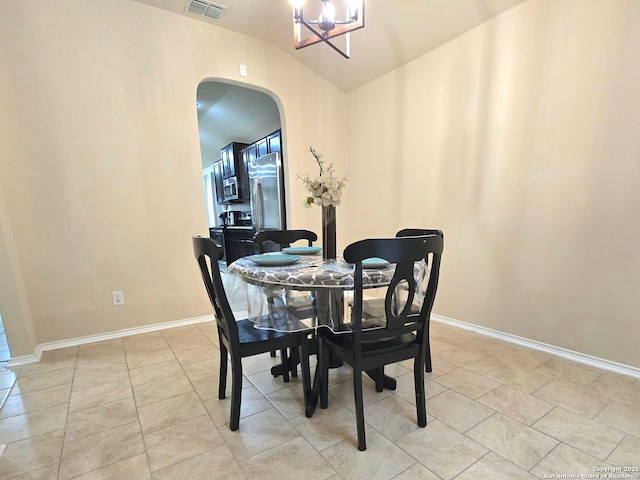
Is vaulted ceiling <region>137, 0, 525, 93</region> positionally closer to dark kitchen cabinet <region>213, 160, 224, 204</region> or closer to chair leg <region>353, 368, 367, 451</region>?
chair leg <region>353, 368, 367, 451</region>

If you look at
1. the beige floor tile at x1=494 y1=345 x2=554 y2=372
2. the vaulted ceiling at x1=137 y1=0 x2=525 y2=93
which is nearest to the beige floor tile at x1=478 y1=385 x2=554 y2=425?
the beige floor tile at x1=494 y1=345 x2=554 y2=372

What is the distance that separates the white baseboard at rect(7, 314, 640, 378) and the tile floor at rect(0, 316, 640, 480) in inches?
2.5

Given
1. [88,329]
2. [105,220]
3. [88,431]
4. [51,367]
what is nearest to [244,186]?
[105,220]

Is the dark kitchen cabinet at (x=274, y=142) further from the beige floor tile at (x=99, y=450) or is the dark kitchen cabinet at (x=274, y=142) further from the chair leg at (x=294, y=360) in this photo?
the beige floor tile at (x=99, y=450)

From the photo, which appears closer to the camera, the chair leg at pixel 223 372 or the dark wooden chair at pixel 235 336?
the dark wooden chair at pixel 235 336

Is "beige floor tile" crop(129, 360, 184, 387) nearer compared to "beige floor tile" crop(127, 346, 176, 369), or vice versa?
"beige floor tile" crop(129, 360, 184, 387)

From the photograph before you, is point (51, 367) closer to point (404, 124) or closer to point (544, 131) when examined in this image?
point (404, 124)

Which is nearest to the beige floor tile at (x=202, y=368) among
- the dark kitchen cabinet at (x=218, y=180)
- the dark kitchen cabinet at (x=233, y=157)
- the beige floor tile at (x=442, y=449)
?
the beige floor tile at (x=442, y=449)

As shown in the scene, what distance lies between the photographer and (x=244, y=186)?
536 centimetres

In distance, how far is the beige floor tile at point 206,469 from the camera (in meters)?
1.21

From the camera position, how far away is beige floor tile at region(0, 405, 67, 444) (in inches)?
57.6

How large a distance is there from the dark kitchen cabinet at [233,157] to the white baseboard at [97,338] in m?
3.17

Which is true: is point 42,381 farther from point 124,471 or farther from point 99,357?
Result: point 124,471

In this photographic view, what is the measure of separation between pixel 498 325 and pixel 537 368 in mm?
489
